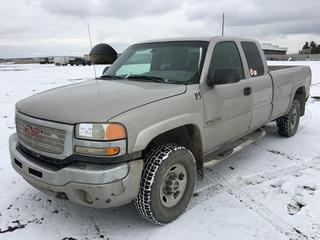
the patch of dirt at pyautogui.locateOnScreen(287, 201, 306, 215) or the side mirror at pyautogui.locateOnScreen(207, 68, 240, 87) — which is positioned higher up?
the side mirror at pyautogui.locateOnScreen(207, 68, 240, 87)

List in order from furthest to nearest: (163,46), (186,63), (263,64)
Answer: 1. (263,64)
2. (163,46)
3. (186,63)

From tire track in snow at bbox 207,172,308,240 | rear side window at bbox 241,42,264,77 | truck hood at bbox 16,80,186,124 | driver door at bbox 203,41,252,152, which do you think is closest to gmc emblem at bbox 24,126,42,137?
truck hood at bbox 16,80,186,124

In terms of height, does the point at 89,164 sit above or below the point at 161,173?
above

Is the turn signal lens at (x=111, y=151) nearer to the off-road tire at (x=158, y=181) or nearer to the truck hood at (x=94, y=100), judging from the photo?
the truck hood at (x=94, y=100)

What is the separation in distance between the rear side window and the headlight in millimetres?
2632

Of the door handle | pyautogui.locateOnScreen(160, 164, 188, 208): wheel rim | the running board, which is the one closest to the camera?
pyautogui.locateOnScreen(160, 164, 188, 208): wheel rim

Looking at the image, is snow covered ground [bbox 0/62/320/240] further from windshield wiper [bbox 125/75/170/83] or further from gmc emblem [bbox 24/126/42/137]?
windshield wiper [bbox 125/75/170/83]

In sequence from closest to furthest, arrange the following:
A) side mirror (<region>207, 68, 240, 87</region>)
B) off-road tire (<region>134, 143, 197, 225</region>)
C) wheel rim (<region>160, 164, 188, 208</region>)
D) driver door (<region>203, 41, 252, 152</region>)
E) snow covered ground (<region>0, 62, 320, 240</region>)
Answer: off-road tire (<region>134, 143, 197, 225</region>) < snow covered ground (<region>0, 62, 320, 240</region>) < wheel rim (<region>160, 164, 188, 208</region>) < side mirror (<region>207, 68, 240, 87</region>) < driver door (<region>203, 41, 252, 152</region>)

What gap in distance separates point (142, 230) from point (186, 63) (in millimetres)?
1936

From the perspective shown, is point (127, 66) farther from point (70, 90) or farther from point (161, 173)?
point (161, 173)

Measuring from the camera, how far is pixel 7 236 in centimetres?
316

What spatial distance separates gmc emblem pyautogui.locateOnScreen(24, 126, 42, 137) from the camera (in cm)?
316

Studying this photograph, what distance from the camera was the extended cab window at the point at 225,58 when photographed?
164 inches

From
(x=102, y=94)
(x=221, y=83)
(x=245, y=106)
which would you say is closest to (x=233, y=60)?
(x=245, y=106)
